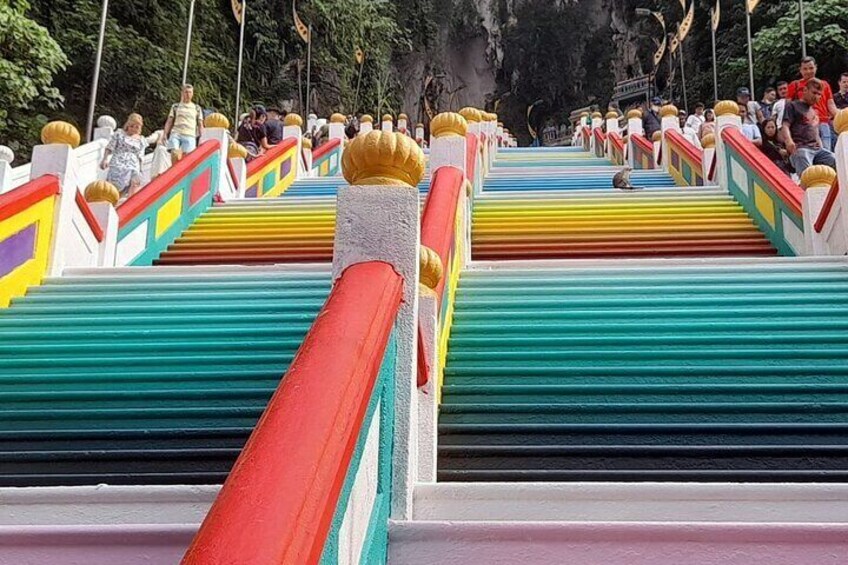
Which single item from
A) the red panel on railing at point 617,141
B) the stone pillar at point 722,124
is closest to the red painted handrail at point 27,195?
the stone pillar at point 722,124

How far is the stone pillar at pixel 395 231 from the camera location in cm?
195

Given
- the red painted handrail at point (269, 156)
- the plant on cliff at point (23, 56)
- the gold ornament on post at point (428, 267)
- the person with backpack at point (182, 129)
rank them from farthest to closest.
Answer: the plant on cliff at point (23, 56)
the red painted handrail at point (269, 156)
the person with backpack at point (182, 129)
the gold ornament on post at point (428, 267)

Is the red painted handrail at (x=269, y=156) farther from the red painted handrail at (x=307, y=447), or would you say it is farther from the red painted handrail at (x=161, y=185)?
the red painted handrail at (x=307, y=447)

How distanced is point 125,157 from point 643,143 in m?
7.85

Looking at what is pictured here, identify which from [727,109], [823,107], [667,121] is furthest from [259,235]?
[667,121]

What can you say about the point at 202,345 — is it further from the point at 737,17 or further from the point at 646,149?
the point at 737,17

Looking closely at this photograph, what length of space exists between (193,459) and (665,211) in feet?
15.4

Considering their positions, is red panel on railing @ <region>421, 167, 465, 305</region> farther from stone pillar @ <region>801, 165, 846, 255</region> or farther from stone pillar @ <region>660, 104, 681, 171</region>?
stone pillar @ <region>660, 104, 681, 171</region>

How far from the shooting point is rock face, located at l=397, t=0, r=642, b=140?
39344 millimetres

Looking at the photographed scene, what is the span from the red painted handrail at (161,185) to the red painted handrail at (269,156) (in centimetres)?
144

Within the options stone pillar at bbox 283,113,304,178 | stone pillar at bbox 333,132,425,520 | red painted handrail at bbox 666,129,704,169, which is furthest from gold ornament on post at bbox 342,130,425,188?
stone pillar at bbox 283,113,304,178

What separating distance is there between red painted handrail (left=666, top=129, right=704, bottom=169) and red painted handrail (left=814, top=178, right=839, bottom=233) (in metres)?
3.52

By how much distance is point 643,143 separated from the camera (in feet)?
39.8

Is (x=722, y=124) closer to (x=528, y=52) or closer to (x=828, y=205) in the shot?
(x=828, y=205)
